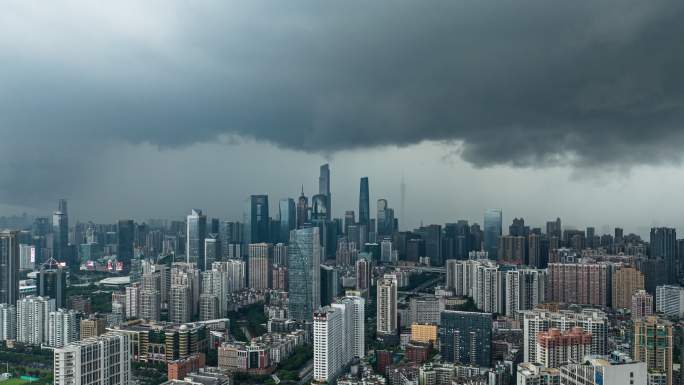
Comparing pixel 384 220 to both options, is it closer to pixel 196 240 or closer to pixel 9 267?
pixel 196 240

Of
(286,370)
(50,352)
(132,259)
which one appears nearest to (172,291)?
(50,352)

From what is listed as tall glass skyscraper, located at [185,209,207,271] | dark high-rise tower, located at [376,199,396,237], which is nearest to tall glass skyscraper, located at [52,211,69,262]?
tall glass skyscraper, located at [185,209,207,271]

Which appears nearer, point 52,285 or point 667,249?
point 52,285

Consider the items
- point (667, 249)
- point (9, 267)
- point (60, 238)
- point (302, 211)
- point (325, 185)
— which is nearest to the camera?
point (9, 267)

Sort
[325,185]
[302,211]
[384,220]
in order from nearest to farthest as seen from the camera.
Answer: [325,185]
[302,211]
[384,220]

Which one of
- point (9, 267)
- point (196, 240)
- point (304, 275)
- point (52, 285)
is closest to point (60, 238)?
point (52, 285)

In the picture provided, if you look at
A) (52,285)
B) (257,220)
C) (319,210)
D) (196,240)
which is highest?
(319,210)
